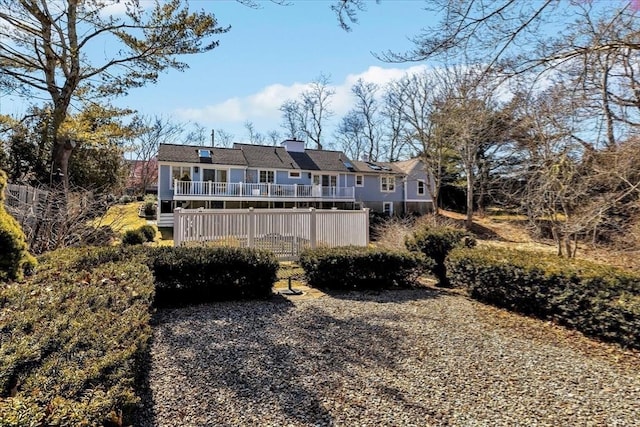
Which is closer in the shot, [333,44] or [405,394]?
[405,394]

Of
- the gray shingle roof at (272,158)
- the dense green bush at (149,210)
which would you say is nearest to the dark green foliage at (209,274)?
the gray shingle roof at (272,158)

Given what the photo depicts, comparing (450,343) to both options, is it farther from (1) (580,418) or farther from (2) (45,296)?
(2) (45,296)

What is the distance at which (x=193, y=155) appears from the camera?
76.0 ft

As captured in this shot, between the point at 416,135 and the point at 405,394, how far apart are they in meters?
22.7

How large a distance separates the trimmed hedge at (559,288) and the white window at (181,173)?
749 inches

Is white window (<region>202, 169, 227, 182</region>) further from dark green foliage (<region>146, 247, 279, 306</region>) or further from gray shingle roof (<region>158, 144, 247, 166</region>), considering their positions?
dark green foliage (<region>146, 247, 279, 306</region>)

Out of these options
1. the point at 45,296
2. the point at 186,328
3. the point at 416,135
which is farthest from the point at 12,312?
the point at 416,135

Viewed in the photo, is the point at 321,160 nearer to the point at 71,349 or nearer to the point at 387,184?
the point at 387,184

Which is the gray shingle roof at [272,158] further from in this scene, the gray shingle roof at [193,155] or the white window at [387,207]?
the white window at [387,207]

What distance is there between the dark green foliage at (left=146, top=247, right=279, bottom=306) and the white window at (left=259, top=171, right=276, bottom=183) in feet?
62.3

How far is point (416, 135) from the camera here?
24062 millimetres

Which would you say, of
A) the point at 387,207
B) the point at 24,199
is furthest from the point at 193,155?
the point at 387,207

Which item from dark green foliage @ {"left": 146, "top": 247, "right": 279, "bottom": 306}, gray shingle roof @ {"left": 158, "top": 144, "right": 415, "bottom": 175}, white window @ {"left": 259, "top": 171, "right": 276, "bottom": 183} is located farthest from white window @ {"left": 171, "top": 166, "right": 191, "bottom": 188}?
dark green foliage @ {"left": 146, "top": 247, "right": 279, "bottom": 306}

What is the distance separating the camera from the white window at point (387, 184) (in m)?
29.5
